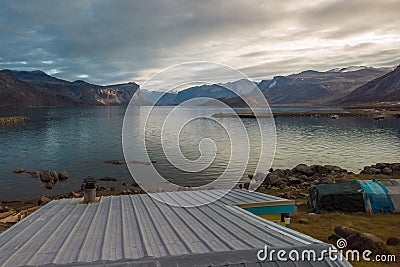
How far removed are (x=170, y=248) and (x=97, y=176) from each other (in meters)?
32.1

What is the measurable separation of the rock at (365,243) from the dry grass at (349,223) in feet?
4.24

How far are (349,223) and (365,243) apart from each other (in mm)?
4615

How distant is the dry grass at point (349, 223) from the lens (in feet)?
46.0

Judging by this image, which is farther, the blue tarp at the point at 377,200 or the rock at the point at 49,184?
the rock at the point at 49,184

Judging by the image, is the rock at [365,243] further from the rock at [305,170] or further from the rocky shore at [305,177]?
the rock at [305,170]

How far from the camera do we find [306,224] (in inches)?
623

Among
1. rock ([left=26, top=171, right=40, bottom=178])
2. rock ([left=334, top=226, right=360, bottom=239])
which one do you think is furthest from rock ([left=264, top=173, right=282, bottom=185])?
rock ([left=26, top=171, right=40, bottom=178])

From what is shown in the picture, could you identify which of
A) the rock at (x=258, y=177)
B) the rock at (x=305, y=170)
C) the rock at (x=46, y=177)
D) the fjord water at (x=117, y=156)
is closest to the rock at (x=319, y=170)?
the rock at (x=305, y=170)

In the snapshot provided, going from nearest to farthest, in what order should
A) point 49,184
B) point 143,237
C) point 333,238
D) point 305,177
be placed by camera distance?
point 143,237
point 333,238
point 49,184
point 305,177

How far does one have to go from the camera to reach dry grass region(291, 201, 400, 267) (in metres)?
14.0

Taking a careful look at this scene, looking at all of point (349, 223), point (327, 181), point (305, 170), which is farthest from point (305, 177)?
point (349, 223)

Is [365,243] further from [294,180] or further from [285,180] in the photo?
[285,180]

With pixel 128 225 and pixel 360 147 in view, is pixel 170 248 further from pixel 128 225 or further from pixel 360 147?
pixel 360 147

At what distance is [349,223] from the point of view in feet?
51.5
